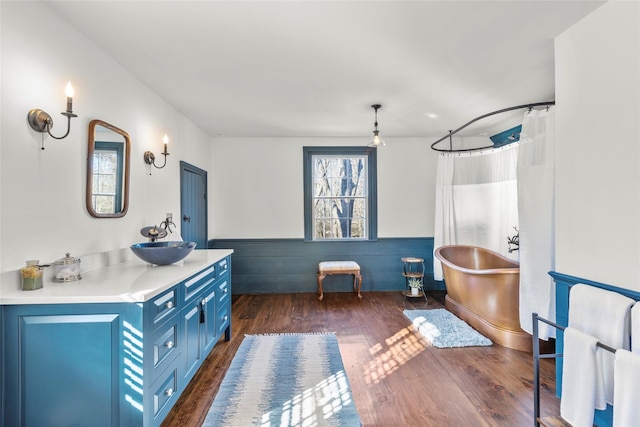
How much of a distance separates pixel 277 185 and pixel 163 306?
10.6 ft

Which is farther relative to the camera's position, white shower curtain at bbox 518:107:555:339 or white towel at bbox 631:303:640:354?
white shower curtain at bbox 518:107:555:339

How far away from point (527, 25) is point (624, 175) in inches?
43.6

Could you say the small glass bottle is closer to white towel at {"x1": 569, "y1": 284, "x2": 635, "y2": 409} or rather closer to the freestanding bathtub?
white towel at {"x1": 569, "y1": 284, "x2": 635, "y2": 409}

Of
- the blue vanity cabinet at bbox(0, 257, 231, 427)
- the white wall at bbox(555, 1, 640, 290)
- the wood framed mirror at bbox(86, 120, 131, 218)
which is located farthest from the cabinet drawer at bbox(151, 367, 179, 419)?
the white wall at bbox(555, 1, 640, 290)

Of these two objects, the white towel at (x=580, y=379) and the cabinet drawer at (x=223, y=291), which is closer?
the white towel at (x=580, y=379)

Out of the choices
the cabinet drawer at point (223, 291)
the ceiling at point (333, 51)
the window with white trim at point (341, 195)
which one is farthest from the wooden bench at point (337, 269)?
the ceiling at point (333, 51)

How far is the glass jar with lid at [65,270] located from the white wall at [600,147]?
9.95ft

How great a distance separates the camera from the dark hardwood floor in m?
1.87

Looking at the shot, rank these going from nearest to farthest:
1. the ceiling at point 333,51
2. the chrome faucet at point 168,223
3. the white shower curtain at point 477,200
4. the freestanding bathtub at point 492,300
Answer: the ceiling at point 333,51 → the freestanding bathtub at point 492,300 → the chrome faucet at point 168,223 → the white shower curtain at point 477,200

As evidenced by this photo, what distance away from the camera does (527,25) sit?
1.92 m

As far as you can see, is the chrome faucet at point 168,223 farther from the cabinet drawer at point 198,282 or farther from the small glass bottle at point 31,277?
the small glass bottle at point 31,277

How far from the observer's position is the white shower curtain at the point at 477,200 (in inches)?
141

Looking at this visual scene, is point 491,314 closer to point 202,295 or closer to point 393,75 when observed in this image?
point 393,75

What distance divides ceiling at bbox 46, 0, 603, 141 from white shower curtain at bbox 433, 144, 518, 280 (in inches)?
26.5
